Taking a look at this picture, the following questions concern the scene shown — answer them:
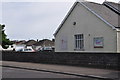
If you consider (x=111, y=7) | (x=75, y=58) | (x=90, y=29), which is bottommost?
(x=75, y=58)

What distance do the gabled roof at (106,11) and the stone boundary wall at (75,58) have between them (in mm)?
5339

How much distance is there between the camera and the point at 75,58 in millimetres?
20297

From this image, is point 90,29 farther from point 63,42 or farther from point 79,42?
point 63,42

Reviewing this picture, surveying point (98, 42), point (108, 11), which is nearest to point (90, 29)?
point (98, 42)

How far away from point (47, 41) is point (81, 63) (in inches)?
3311

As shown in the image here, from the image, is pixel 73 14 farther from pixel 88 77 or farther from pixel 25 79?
pixel 25 79

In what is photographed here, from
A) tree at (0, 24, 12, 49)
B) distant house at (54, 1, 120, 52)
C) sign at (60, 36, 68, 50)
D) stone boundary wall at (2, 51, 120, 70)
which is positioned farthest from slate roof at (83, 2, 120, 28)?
tree at (0, 24, 12, 49)

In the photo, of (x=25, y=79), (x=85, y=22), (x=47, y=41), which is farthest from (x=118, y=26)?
(x=47, y=41)

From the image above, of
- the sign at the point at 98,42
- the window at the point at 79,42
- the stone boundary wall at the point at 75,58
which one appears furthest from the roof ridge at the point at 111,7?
the stone boundary wall at the point at 75,58

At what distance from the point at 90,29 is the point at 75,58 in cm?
594

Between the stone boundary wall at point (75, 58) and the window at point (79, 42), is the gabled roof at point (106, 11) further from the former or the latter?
the stone boundary wall at point (75, 58)

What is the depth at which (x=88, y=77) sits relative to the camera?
1358cm

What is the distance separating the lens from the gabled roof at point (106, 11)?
24031 mm

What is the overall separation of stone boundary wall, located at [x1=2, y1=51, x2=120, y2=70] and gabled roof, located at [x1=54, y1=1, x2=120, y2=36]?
5.34 m
